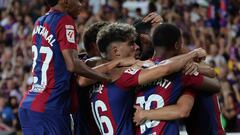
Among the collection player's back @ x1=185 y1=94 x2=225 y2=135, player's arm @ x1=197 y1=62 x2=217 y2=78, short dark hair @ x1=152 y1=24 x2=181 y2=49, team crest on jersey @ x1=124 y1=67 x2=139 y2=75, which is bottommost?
player's back @ x1=185 y1=94 x2=225 y2=135

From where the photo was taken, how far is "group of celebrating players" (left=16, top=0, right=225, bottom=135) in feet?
16.7

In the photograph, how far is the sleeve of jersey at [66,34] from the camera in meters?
5.38

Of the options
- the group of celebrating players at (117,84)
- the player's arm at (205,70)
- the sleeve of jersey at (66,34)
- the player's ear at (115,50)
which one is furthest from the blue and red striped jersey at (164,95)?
the sleeve of jersey at (66,34)

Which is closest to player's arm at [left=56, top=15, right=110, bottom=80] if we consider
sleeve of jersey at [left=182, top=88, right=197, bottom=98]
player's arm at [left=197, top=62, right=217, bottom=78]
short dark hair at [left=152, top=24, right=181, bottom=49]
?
short dark hair at [left=152, top=24, right=181, bottom=49]

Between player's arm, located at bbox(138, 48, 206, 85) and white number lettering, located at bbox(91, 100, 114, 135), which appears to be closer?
player's arm, located at bbox(138, 48, 206, 85)

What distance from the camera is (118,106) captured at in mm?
5258

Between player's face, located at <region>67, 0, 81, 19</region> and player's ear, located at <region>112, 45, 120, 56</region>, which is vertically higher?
player's face, located at <region>67, 0, 81, 19</region>

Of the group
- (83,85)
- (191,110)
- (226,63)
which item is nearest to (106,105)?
(83,85)

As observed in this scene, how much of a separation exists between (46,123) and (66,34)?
70cm

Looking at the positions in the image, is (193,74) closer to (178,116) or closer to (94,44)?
(178,116)

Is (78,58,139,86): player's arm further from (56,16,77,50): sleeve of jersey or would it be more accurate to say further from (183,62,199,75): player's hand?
(183,62,199,75): player's hand

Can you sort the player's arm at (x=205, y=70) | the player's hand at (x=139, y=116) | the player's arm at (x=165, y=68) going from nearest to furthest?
the player's arm at (x=165, y=68), the player's hand at (x=139, y=116), the player's arm at (x=205, y=70)

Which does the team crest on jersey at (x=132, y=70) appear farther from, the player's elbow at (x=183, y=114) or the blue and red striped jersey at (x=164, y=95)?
the player's elbow at (x=183, y=114)

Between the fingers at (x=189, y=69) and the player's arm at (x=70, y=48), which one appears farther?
the player's arm at (x=70, y=48)
